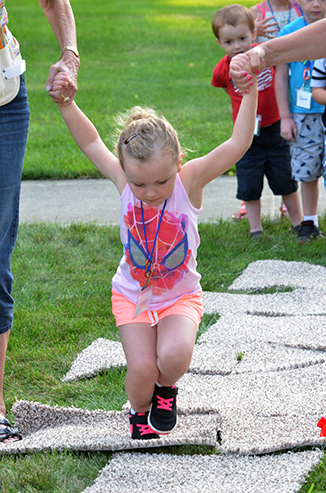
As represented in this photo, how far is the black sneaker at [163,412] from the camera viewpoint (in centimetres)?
236

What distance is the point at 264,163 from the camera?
194 inches

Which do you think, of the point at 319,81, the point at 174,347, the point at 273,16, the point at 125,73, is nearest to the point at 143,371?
the point at 174,347

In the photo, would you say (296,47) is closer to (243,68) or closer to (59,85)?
(243,68)

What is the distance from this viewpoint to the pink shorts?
8.06 feet

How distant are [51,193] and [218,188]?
5.29ft

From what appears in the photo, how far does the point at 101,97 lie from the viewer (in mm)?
10461

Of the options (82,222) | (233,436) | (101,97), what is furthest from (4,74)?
(101,97)

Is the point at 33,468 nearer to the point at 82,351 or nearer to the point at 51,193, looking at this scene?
the point at 82,351

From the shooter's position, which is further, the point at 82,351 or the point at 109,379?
the point at 82,351

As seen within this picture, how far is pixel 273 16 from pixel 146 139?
131 inches

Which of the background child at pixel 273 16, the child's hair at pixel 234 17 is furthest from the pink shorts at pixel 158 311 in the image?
the background child at pixel 273 16

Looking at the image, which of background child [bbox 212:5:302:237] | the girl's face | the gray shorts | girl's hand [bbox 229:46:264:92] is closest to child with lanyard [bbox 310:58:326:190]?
the gray shorts

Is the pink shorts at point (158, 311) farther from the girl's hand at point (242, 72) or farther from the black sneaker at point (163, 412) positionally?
the girl's hand at point (242, 72)

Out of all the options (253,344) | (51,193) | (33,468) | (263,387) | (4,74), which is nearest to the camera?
(33,468)
